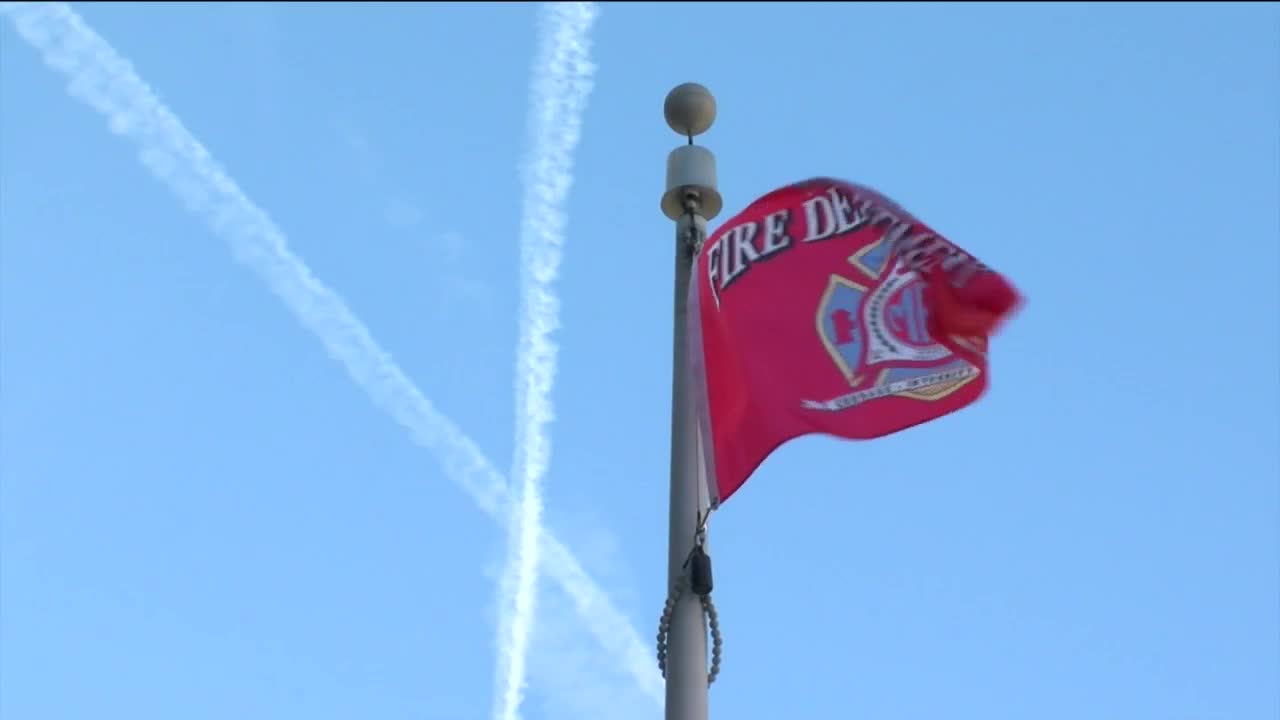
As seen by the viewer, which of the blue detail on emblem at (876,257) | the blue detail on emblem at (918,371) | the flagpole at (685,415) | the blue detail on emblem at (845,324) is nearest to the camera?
the flagpole at (685,415)

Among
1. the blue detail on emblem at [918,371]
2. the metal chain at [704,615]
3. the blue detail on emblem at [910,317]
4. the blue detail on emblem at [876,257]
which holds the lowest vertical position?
the metal chain at [704,615]

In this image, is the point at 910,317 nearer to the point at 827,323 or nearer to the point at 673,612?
the point at 827,323

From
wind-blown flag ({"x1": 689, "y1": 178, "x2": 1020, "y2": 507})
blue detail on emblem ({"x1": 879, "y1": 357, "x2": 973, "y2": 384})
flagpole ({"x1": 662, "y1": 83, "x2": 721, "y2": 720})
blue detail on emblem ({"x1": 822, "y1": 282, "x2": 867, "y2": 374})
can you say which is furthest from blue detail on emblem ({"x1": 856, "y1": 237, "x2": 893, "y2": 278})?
flagpole ({"x1": 662, "y1": 83, "x2": 721, "y2": 720})

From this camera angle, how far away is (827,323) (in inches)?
475

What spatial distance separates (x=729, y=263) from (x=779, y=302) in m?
0.45

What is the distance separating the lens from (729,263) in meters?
12.5

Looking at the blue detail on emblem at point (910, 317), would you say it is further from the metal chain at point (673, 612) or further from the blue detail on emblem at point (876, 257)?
the metal chain at point (673, 612)

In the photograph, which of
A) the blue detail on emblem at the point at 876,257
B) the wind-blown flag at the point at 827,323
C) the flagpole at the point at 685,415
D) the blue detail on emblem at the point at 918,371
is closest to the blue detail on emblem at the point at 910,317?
the wind-blown flag at the point at 827,323

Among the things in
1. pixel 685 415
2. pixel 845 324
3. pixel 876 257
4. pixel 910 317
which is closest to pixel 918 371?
pixel 910 317

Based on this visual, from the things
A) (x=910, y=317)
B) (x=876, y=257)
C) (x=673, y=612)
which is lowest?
(x=673, y=612)

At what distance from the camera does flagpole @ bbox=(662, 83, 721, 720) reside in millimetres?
11258

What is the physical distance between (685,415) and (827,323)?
1.01 metres

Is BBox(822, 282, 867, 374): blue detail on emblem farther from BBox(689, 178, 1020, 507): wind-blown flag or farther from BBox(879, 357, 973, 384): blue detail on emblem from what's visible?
BBox(879, 357, 973, 384): blue detail on emblem

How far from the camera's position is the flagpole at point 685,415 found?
11258mm
